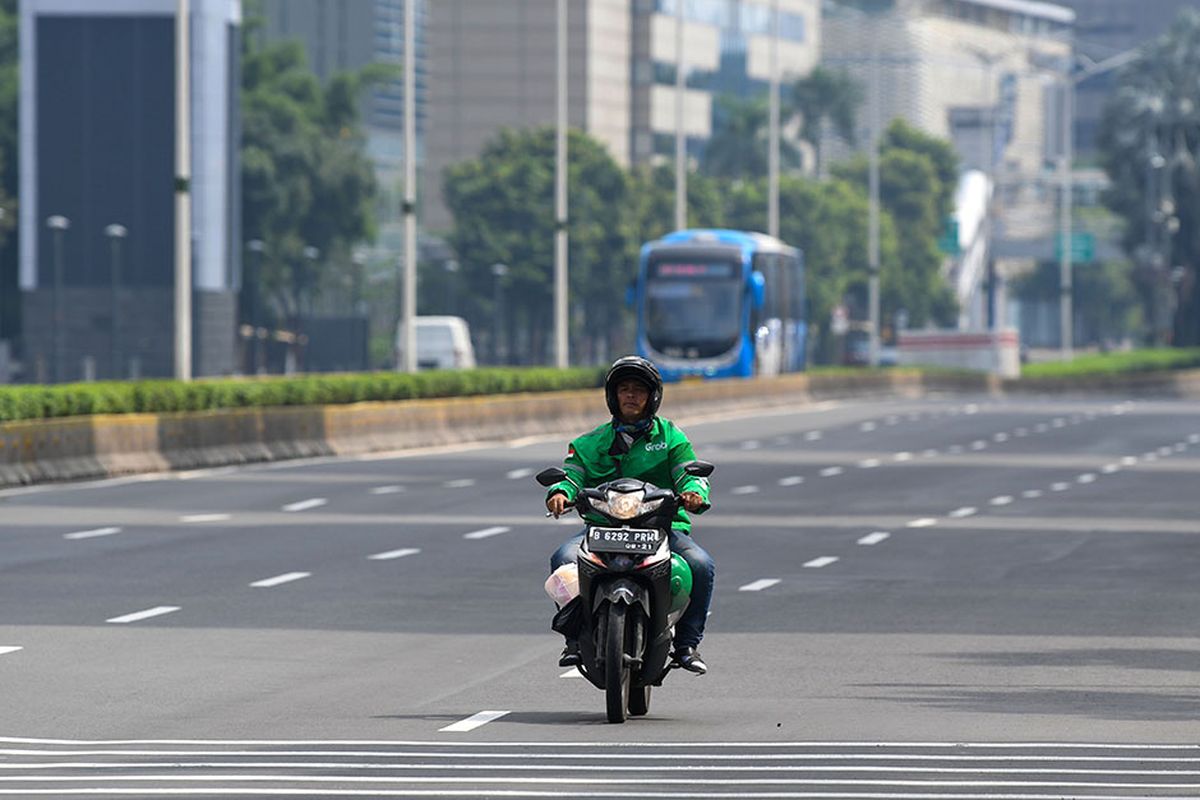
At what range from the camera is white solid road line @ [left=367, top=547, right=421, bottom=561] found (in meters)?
23.3

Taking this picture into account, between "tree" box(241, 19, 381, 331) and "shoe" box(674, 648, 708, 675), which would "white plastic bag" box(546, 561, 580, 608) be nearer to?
"shoe" box(674, 648, 708, 675)

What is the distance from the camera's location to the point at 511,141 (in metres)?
132

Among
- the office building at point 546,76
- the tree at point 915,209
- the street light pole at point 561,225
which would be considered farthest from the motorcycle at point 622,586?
the office building at point 546,76

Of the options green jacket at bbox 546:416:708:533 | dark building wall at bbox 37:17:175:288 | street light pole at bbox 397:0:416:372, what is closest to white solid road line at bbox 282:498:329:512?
green jacket at bbox 546:416:708:533

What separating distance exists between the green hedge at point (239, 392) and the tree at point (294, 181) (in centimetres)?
5457

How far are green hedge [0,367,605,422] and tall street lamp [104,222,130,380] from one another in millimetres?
37563

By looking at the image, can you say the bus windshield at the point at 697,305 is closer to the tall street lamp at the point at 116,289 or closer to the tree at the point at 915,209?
the tall street lamp at the point at 116,289

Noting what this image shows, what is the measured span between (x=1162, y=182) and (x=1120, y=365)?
901 inches

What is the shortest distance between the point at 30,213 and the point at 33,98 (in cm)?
382

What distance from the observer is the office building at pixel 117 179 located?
102 m

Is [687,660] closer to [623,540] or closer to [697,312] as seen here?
[623,540]

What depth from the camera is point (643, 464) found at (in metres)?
13.3

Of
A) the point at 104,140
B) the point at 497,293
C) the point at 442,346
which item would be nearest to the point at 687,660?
the point at 442,346

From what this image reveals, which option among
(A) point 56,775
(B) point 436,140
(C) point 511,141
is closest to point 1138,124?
(C) point 511,141
